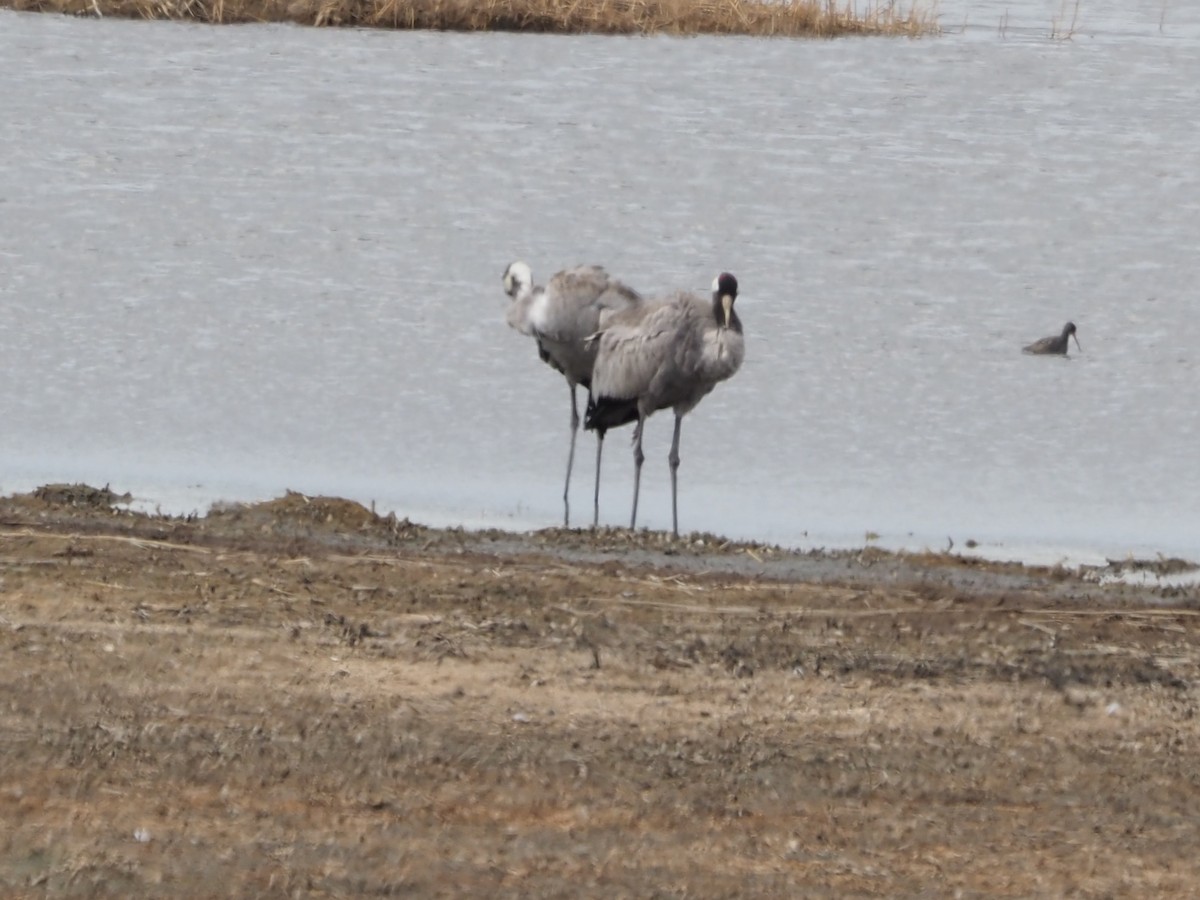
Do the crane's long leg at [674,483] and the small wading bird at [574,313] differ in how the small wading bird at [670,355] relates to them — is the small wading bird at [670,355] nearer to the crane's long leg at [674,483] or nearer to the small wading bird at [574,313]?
the crane's long leg at [674,483]

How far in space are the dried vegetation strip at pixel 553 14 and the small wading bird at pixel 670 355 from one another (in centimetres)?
2216

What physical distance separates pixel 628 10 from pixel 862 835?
28.5 meters

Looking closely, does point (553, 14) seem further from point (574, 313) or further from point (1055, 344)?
point (574, 313)

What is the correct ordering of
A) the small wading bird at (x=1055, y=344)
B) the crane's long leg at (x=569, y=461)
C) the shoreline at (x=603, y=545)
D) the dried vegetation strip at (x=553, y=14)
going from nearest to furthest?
the shoreline at (x=603, y=545) < the crane's long leg at (x=569, y=461) < the small wading bird at (x=1055, y=344) < the dried vegetation strip at (x=553, y=14)

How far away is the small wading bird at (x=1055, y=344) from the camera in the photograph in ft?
48.4

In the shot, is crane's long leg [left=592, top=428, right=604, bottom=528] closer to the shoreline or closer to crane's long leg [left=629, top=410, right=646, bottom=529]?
crane's long leg [left=629, top=410, right=646, bottom=529]

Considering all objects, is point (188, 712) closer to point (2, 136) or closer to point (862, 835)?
point (862, 835)

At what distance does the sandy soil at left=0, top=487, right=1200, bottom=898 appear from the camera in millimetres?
5180

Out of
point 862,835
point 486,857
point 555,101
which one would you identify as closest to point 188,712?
point 486,857

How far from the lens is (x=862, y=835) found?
5.46m

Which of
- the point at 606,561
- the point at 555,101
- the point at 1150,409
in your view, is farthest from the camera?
the point at 555,101

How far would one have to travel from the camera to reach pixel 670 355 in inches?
425

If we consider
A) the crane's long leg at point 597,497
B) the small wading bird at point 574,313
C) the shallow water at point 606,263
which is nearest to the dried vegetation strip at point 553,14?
the shallow water at point 606,263

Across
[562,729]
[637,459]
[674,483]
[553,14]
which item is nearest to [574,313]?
[637,459]
